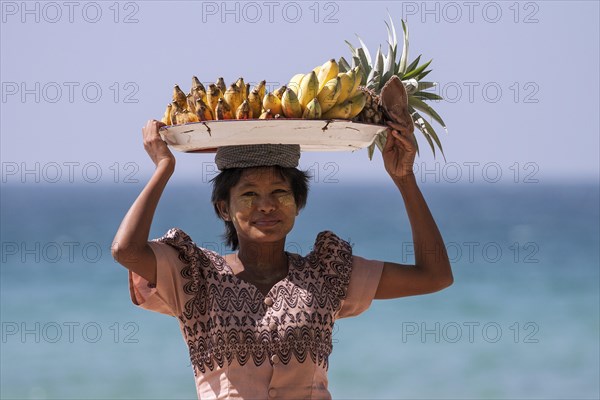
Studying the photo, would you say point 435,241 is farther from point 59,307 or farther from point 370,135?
point 59,307

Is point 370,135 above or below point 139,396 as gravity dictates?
above

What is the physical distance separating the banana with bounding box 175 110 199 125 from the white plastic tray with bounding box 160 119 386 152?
0.03 metres

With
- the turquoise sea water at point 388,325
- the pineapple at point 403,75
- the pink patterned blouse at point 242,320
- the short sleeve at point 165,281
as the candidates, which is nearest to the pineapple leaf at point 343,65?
the pineapple at point 403,75

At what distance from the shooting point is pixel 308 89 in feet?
13.5

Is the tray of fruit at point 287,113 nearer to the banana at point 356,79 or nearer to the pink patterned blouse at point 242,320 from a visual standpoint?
the banana at point 356,79

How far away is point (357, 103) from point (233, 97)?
37 centimetres

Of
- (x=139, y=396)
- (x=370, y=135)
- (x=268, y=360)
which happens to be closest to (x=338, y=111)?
(x=370, y=135)

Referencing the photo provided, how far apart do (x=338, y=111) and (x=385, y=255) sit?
71.8 ft

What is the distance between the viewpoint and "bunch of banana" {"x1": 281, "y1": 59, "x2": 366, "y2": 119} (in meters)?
4.09

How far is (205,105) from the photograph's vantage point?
13.5 feet

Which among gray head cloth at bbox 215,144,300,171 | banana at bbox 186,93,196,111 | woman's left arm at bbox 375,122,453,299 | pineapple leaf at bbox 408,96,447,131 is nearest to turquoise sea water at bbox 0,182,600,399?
pineapple leaf at bbox 408,96,447,131

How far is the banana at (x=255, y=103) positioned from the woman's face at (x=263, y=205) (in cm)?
21

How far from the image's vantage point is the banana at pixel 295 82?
4.15 meters

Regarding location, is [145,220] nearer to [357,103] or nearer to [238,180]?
[238,180]
